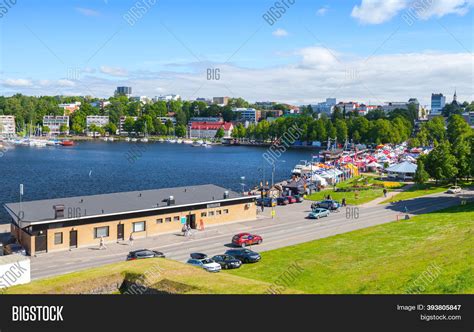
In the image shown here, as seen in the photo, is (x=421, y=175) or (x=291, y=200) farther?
(x=421, y=175)

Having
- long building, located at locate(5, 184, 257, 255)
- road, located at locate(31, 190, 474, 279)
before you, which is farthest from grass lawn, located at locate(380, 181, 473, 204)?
long building, located at locate(5, 184, 257, 255)

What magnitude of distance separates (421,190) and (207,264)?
41.8 meters

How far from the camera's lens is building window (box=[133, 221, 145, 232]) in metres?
37.5

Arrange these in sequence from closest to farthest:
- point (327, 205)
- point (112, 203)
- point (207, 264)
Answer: point (207, 264) < point (112, 203) < point (327, 205)

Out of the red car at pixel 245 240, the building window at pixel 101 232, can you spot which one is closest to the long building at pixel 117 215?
the building window at pixel 101 232

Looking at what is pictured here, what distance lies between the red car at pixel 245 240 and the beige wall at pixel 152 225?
6.49 metres

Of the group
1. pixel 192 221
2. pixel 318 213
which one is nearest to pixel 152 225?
pixel 192 221

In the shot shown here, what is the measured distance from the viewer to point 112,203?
39.0 m

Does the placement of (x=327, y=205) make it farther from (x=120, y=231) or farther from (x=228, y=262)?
(x=228, y=262)

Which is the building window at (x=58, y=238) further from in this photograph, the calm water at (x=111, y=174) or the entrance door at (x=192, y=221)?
the calm water at (x=111, y=174)

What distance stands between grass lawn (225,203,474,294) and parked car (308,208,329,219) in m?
6.54

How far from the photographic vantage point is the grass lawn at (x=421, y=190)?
56.0m
